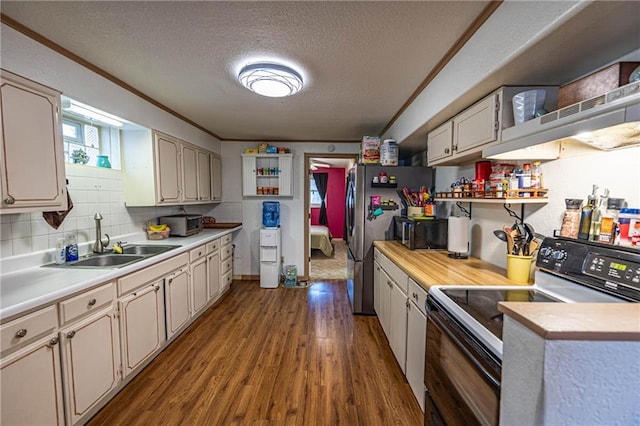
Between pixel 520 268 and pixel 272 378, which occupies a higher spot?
pixel 520 268

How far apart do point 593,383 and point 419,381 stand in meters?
1.36

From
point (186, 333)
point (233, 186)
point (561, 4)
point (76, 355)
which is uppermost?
point (561, 4)

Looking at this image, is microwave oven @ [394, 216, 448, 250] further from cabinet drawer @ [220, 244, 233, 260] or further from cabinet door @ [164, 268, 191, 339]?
cabinet drawer @ [220, 244, 233, 260]

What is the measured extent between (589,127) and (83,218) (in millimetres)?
3086

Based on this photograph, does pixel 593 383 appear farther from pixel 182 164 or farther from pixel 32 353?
pixel 182 164

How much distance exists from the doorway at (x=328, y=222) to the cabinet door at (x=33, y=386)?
3391 millimetres

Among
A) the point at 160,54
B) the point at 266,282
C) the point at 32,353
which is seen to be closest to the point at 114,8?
the point at 160,54

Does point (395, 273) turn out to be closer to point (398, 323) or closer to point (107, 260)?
point (398, 323)

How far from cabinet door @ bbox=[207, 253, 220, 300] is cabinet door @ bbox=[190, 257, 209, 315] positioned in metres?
0.09

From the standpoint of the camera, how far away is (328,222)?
7.88 m

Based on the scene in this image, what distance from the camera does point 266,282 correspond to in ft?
13.0

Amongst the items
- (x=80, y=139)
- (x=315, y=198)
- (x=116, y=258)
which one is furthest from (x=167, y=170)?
(x=315, y=198)

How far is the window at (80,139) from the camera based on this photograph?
2.09 m

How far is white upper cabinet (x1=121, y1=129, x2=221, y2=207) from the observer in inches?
101
